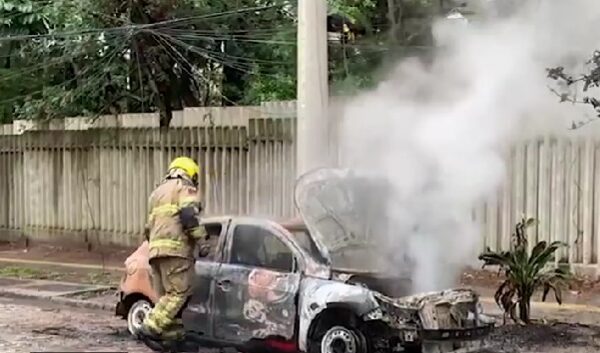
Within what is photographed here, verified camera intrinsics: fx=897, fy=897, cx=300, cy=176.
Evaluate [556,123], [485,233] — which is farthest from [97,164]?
[556,123]

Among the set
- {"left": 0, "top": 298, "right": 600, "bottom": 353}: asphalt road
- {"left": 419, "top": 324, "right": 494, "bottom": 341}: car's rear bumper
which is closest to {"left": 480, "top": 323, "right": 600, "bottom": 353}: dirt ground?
{"left": 0, "top": 298, "right": 600, "bottom": 353}: asphalt road

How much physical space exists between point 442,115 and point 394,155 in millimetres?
746

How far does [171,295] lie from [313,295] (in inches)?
53.6

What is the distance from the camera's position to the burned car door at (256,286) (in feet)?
25.9

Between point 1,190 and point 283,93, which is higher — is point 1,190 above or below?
below

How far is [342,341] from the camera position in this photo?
7.66 meters

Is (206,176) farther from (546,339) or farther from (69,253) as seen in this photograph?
(546,339)

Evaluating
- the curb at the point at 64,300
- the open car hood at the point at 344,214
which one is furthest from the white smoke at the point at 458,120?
the curb at the point at 64,300

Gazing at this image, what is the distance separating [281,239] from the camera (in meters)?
8.12

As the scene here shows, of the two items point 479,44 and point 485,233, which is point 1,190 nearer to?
point 485,233

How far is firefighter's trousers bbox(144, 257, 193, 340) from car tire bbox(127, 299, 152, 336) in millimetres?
877

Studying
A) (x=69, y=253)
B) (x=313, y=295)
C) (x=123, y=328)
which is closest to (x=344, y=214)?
(x=313, y=295)

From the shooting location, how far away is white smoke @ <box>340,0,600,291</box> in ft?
28.7

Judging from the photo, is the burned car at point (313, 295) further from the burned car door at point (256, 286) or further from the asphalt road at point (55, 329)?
the asphalt road at point (55, 329)
